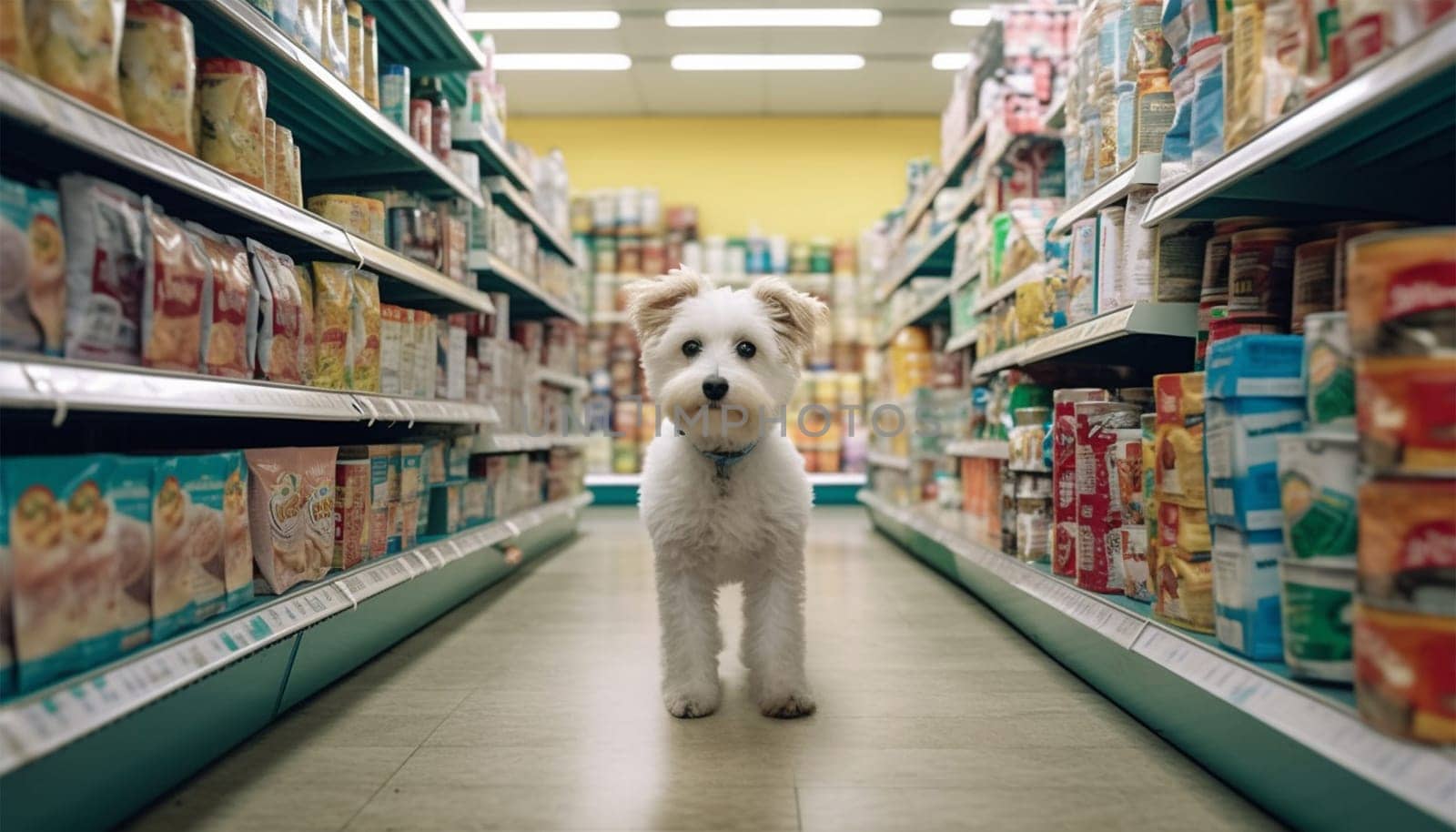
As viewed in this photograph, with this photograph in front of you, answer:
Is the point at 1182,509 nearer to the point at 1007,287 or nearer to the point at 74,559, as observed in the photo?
the point at 1007,287

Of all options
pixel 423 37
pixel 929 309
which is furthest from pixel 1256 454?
pixel 929 309

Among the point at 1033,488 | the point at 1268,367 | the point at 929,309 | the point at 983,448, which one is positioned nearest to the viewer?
the point at 1268,367

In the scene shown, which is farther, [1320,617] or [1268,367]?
[1268,367]

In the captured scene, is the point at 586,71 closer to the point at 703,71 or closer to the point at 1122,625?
the point at 703,71

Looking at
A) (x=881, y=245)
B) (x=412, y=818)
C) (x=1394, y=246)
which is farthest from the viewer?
(x=881, y=245)

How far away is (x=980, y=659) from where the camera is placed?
236 centimetres

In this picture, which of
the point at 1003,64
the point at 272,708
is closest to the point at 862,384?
the point at 1003,64

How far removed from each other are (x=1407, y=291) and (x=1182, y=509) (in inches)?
27.1

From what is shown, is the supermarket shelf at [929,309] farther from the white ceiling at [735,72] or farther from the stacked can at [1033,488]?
the white ceiling at [735,72]

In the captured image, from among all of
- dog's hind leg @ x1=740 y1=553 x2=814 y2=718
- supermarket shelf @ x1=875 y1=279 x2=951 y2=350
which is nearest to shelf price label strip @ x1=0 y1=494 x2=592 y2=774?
dog's hind leg @ x1=740 y1=553 x2=814 y2=718

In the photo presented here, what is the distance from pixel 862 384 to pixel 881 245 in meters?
1.47

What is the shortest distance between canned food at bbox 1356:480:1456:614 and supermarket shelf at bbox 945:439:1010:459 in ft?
5.73

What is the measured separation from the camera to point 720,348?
6.14 ft

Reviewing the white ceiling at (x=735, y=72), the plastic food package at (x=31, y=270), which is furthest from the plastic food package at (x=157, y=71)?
the white ceiling at (x=735, y=72)
